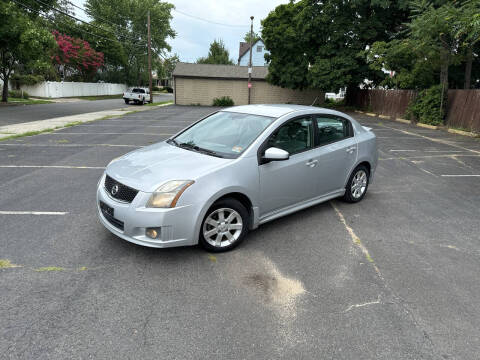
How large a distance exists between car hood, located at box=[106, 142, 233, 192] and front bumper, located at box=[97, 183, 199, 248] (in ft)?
0.70

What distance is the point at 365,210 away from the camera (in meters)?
5.89

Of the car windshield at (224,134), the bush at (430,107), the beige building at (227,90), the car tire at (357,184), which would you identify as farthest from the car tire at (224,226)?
the beige building at (227,90)

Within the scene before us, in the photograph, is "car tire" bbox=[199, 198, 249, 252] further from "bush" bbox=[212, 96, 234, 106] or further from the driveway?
"bush" bbox=[212, 96, 234, 106]

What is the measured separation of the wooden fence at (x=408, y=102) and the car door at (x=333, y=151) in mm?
13978

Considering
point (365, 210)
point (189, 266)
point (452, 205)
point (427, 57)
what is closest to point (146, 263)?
point (189, 266)

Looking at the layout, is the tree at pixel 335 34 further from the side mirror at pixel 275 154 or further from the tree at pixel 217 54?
the tree at pixel 217 54

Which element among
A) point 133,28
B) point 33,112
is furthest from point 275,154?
point 133,28

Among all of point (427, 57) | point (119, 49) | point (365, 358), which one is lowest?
point (365, 358)

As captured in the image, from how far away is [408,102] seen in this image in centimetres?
2297

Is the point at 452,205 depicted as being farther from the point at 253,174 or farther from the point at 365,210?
the point at 253,174

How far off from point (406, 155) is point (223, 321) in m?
9.69

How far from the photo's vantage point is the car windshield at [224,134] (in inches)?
180

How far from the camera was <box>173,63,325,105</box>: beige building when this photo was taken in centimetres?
3884

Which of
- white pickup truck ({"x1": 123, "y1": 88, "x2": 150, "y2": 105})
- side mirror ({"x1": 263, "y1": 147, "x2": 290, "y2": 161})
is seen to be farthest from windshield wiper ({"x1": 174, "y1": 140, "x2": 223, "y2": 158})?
white pickup truck ({"x1": 123, "y1": 88, "x2": 150, "y2": 105})
